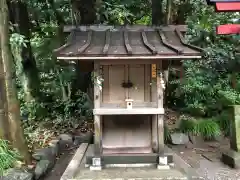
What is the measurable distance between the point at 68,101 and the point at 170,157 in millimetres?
4650

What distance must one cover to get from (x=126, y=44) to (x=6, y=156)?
2.80 m

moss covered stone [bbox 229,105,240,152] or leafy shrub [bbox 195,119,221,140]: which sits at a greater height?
moss covered stone [bbox 229,105,240,152]

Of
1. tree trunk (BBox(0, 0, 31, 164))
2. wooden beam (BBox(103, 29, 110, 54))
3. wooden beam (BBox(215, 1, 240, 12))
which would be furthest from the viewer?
tree trunk (BBox(0, 0, 31, 164))

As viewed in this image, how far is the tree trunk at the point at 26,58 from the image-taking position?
9688 millimetres

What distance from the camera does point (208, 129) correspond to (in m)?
9.05

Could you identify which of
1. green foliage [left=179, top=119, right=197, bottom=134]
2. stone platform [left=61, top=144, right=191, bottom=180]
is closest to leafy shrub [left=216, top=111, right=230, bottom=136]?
green foliage [left=179, top=119, right=197, bottom=134]

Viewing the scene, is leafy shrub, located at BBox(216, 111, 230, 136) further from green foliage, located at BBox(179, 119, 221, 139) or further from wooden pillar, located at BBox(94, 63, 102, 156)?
wooden pillar, located at BBox(94, 63, 102, 156)

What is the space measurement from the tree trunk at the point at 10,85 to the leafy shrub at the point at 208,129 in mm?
4869

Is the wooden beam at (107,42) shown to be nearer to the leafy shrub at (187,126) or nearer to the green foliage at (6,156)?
the green foliage at (6,156)

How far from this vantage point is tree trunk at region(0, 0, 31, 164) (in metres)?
5.86

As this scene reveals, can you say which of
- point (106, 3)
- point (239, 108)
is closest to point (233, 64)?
point (239, 108)

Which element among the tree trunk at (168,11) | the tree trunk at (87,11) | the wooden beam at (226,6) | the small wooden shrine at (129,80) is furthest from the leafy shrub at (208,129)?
the wooden beam at (226,6)

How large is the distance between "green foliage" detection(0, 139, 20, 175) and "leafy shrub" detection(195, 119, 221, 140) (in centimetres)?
501

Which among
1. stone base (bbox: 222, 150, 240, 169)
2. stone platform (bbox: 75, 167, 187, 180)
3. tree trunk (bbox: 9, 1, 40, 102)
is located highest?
tree trunk (bbox: 9, 1, 40, 102)
